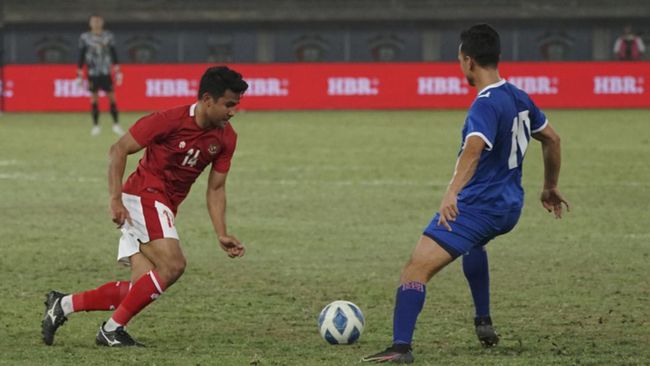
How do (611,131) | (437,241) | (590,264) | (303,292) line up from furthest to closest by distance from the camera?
(611,131) < (590,264) < (303,292) < (437,241)

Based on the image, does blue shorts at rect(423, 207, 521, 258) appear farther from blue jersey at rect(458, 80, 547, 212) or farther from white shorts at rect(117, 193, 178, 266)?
white shorts at rect(117, 193, 178, 266)

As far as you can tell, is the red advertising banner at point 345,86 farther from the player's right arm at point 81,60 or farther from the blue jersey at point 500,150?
the blue jersey at point 500,150

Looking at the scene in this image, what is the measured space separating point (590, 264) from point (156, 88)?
2532cm

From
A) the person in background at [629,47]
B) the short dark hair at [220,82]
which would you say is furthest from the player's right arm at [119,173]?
the person in background at [629,47]

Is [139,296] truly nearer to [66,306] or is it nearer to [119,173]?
[66,306]

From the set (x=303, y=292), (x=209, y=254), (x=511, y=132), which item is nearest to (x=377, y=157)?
(x=209, y=254)

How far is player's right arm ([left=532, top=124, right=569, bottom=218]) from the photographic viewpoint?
25.5ft

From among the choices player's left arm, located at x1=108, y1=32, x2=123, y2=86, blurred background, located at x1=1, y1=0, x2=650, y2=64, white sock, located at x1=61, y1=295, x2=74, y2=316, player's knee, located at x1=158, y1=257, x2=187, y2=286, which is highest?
blurred background, located at x1=1, y1=0, x2=650, y2=64

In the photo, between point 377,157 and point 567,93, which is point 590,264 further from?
point 567,93

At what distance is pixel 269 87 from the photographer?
118 ft

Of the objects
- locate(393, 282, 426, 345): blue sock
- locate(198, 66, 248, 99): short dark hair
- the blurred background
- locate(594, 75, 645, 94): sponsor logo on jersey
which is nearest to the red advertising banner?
locate(594, 75, 645, 94): sponsor logo on jersey

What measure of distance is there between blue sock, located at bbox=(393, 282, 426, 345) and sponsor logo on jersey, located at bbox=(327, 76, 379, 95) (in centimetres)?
2873

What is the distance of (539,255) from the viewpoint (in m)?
12.0

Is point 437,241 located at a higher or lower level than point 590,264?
higher
